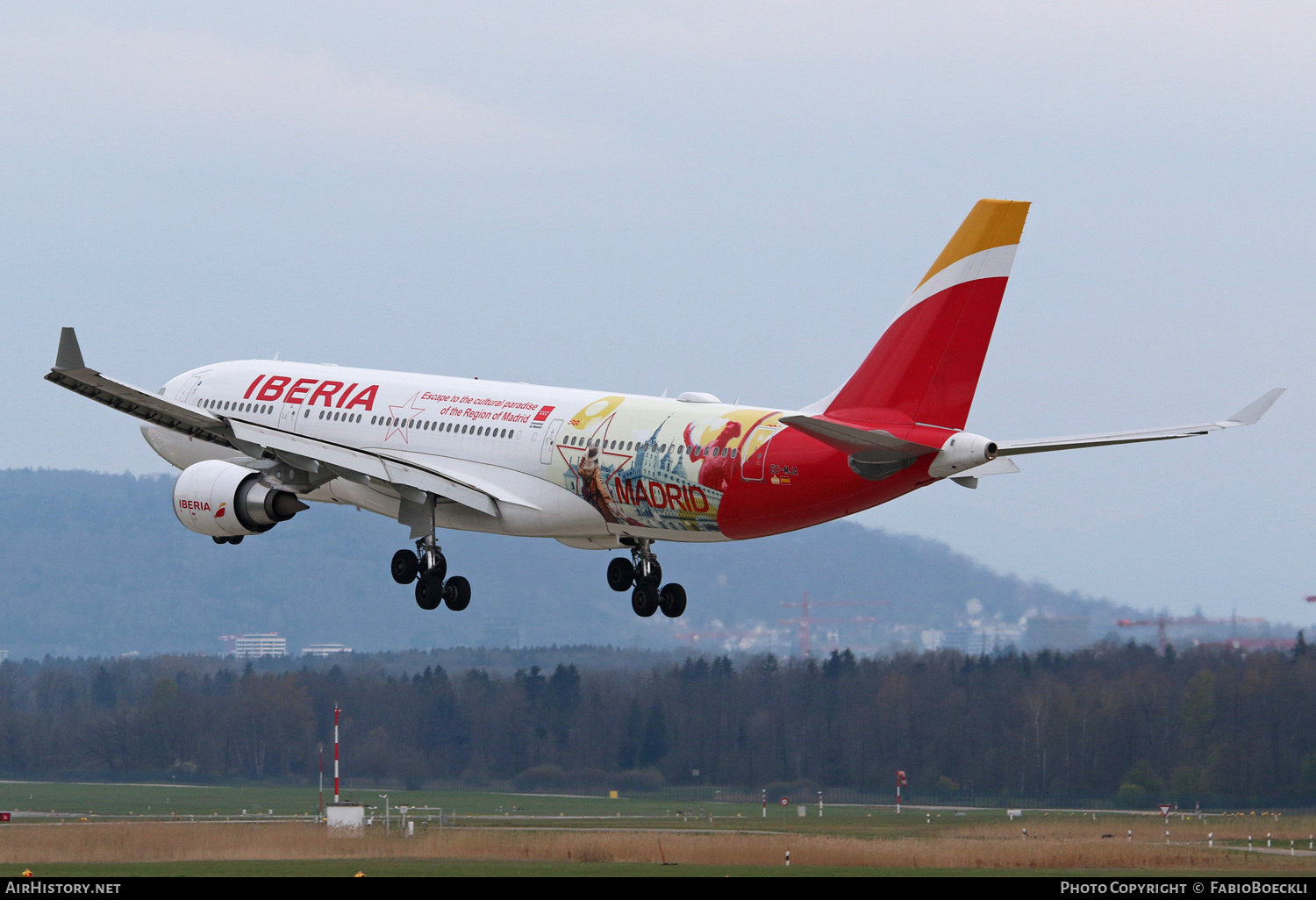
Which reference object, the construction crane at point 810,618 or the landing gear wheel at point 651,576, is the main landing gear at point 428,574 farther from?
the construction crane at point 810,618

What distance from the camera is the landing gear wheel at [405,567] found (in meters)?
48.8

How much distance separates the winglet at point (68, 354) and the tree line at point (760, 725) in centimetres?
6120

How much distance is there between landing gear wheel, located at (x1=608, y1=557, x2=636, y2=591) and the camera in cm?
5009

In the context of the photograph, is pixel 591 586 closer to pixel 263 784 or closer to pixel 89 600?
pixel 263 784

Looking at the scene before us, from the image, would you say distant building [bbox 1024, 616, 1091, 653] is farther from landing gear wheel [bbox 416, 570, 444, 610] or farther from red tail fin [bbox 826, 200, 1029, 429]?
red tail fin [bbox 826, 200, 1029, 429]

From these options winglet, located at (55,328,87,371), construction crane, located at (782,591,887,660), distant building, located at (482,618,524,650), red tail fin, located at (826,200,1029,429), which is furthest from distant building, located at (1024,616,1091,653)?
winglet, located at (55,328,87,371)

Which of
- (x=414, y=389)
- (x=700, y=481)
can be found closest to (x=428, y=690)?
(x=414, y=389)

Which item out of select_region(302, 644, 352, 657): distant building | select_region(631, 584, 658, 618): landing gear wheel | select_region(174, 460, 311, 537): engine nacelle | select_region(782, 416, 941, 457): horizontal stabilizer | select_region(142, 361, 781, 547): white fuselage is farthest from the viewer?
select_region(302, 644, 352, 657): distant building

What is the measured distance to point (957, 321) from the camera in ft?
132

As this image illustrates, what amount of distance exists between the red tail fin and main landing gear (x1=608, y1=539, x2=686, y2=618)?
10.9 metres

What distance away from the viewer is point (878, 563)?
368 ft
